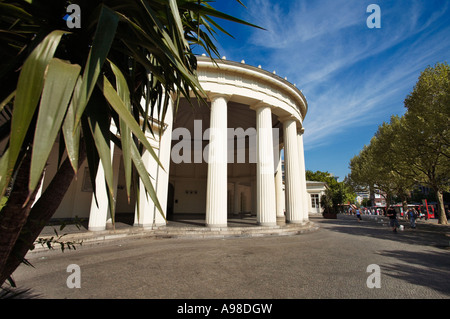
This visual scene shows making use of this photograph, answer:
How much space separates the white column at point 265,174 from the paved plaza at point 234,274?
14.8ft

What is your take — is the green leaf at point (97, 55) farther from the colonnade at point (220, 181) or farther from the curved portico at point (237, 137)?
the colonnade at point (220, 181)

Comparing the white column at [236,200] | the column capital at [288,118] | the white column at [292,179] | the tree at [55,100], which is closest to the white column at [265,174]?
the column capital at [288,118]

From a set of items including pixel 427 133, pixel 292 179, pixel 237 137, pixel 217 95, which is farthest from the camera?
pixel 237 137

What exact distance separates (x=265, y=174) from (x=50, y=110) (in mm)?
11455

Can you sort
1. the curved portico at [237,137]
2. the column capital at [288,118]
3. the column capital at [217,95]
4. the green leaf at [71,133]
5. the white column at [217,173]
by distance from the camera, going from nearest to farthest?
1. the green leaf at [71,133]
2. the white column at [217,173]
3. the curved portico at [237,137]
4. the column capital at [217,95]
5. the column capital at [288,118]

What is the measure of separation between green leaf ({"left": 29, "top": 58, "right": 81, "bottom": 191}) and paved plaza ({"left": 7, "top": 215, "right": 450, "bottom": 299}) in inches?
131

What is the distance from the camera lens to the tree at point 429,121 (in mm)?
14438

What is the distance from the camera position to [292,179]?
14336mm

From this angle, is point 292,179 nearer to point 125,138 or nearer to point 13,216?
point 125,138

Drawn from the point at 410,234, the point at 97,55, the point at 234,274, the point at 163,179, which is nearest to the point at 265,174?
the point at 163,179

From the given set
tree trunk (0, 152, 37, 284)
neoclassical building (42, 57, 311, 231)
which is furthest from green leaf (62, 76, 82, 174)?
neoclassical building (42, 57, 311, 231)

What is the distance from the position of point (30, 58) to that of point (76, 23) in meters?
0.68

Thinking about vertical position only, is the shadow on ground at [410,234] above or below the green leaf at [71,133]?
below
